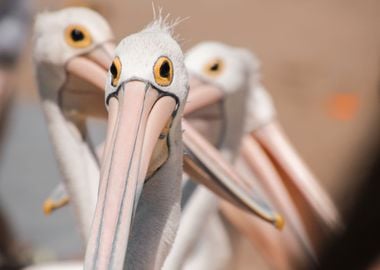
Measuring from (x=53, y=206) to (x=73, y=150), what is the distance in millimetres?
355

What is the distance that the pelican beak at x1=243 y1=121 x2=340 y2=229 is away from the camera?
11.2 ft

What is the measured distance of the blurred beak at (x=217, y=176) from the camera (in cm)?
252

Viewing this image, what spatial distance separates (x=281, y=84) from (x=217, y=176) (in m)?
3.45

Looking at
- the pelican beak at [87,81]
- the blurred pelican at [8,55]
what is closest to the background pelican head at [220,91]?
the pelican beak at [87,81]

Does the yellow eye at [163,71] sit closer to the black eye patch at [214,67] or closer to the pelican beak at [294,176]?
the black eye patch at [214,67]

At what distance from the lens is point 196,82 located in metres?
3.17

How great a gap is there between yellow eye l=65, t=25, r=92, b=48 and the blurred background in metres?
1.16

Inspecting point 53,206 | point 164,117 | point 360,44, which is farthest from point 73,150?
point 360,44

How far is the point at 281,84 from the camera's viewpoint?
5.95 metres

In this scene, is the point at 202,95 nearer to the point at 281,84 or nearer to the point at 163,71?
the point at 163,71

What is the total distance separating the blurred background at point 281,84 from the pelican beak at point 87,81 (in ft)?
3.78

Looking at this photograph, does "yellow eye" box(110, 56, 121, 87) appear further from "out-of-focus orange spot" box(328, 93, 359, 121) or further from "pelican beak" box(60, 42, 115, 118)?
"out-of-focus orange spot" box(328, 93, 359, 121)

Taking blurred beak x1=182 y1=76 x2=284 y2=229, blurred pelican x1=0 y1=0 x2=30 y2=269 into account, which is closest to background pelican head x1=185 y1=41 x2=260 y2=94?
blurred beak x1=182 y1=76 x2=284 y2=229

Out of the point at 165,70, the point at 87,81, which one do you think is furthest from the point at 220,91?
the point at 165,70
